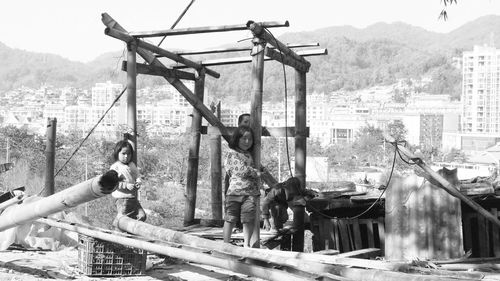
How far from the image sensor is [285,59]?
8641mm

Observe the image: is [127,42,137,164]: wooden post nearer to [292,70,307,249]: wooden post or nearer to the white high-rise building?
[292,70,307,249]: wooden post

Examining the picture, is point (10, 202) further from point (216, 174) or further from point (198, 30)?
point (216, 174)

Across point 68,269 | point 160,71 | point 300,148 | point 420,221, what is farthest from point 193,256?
point 160,71

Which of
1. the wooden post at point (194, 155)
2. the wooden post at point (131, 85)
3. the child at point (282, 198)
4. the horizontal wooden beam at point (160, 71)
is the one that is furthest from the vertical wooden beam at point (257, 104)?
the wooden post at point (194, 155)

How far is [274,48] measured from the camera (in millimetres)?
8266

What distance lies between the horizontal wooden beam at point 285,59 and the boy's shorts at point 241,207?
5.38ft

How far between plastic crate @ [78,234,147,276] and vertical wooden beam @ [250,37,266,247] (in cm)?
130

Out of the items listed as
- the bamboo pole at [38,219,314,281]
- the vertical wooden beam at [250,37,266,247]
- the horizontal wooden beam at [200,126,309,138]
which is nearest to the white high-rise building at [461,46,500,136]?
the horizontal wooden beam at [200,126,309,138]

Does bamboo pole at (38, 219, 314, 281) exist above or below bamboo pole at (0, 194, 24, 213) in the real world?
below

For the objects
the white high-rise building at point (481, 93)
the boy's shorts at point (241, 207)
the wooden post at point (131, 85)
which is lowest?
the boy's shorts at point (241, 207)

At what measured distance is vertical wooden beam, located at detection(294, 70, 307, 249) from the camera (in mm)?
8805

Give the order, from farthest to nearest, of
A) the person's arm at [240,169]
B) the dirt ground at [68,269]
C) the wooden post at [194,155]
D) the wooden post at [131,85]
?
the wooden post at [194,155], the wooden post at [131,85], the person's arm at [240,169], the dirt ground at [68,269]

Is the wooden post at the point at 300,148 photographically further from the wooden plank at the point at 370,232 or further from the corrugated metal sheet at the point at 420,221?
the corrugated metal sheet at the point at 420,221

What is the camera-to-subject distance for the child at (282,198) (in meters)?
8.42
